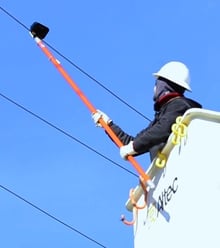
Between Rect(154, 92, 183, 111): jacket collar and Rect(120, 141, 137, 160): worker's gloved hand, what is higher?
Rect(154, 92, 183, 111): jacket collar

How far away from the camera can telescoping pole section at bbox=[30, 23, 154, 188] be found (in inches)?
264

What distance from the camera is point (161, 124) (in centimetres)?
673

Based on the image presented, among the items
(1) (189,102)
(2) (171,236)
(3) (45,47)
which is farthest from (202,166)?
(3) (45,47)

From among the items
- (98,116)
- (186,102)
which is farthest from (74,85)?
(186,102)

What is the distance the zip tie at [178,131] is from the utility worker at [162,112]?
0.36 meters

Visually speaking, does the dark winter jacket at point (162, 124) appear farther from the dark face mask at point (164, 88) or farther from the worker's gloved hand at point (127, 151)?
the dark face mask at point (164, 88)

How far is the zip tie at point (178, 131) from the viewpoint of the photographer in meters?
6.23

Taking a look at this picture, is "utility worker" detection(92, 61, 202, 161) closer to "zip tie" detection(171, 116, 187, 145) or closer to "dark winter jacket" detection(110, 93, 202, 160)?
"dark winter jacket" detection(110, 93, 202, 160)

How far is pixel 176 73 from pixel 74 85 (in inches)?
38.0

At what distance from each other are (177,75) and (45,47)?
168cm

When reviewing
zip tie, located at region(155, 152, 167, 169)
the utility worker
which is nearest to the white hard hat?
the utility worker

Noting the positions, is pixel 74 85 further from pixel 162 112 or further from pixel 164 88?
pixel 162 112

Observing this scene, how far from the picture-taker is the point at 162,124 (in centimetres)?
673

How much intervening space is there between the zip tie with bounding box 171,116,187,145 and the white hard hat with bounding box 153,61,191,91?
3.44 ft
